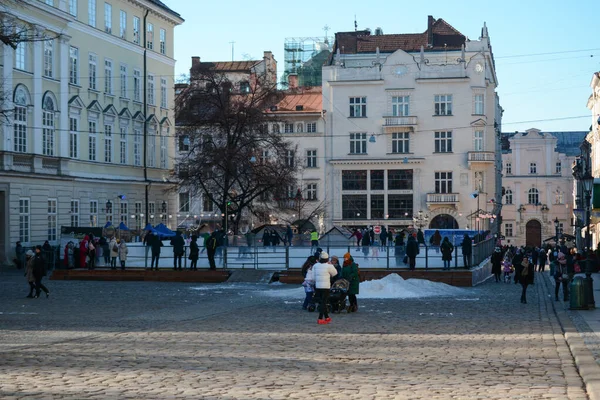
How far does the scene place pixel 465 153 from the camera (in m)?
86.1

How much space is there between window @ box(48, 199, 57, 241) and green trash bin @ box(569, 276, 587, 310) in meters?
33.0

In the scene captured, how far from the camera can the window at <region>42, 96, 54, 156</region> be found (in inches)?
2096

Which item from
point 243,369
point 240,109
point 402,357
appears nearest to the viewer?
point 243,369

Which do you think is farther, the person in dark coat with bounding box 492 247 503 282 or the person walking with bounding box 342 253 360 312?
the person in dark coat with bounding box 492 247 503 282

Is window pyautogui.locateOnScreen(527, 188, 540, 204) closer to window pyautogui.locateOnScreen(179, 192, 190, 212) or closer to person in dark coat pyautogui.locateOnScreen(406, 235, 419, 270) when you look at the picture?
window pyautogui.locateOnScreen(179, 192, 190, 212)

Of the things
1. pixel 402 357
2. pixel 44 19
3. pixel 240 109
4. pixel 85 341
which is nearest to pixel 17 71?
pixel 44 19

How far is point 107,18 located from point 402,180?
112ft

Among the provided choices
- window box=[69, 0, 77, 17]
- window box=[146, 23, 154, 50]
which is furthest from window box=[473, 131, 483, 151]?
window box=[69, 0, 77, 17]

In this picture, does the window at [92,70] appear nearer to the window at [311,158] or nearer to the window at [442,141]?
the window at [311,158]

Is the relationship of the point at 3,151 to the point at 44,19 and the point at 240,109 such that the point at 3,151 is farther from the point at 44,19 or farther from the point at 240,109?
the point at 240,109

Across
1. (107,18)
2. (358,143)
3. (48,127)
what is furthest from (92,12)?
(358,143)

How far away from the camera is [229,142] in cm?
6159

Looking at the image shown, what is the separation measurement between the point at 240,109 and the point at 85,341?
141ft

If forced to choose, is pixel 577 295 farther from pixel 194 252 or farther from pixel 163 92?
pixel 163 92
